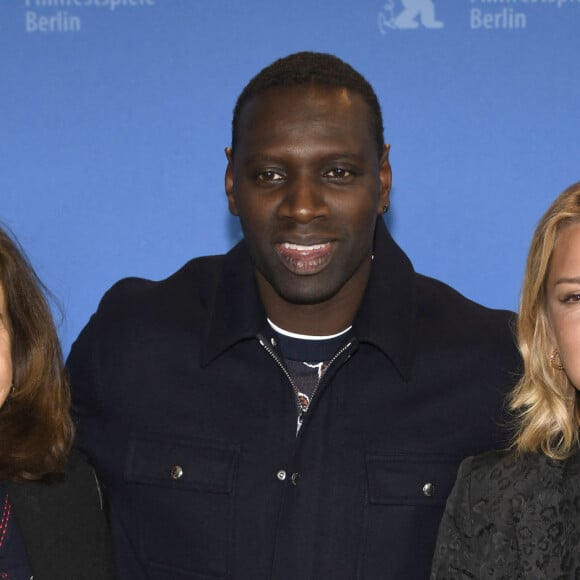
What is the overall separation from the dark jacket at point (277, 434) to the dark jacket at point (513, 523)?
6.8 inches

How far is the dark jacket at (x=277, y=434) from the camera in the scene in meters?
1.83

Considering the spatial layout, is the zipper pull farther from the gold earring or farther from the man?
the gold earring

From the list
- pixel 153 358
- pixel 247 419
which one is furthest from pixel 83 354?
pixel 247 419

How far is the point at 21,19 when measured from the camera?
2.37 meters

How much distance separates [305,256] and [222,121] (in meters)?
0.65

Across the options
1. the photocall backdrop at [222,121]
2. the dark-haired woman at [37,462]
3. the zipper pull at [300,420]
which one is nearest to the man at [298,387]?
the zipper pull at [300,420]

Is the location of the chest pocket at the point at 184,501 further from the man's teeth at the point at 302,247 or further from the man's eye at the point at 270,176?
the man's eye at the point at 270,176

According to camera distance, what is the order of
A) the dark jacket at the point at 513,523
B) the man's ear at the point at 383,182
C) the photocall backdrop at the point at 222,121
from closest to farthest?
the dark jacket at the point at 513,523, the man's ear at the point at 383,182, the photocall backdrop at the point at 222,121

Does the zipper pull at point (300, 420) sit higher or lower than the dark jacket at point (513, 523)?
higher

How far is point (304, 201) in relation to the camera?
1771 millimetres

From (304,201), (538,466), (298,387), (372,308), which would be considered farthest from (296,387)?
(538,466)

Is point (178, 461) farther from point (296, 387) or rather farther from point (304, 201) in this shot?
point (304, 201)

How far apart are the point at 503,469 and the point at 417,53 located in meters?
1.02

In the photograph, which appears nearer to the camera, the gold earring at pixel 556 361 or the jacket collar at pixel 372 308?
the gold earring at pixel 556 361
